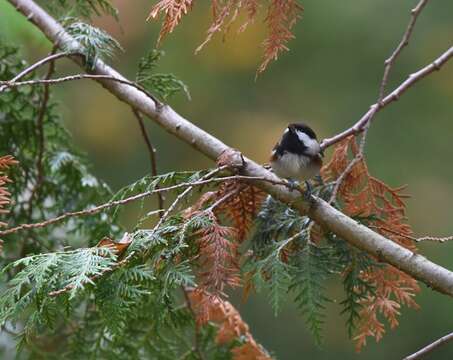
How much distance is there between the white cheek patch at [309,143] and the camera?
2.01 meters

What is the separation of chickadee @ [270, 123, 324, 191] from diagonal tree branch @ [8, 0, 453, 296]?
20 cm

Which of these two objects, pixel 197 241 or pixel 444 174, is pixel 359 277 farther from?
pixel 444 174

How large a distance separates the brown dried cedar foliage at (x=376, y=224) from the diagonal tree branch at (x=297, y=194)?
58 millimetres

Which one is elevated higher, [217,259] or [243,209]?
[243,209]

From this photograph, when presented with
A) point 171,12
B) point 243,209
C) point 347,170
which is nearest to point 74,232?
point 243,209

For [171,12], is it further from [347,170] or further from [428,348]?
[428,348]

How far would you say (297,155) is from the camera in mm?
2002

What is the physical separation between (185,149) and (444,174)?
1.80 meters

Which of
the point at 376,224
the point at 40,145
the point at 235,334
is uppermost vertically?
the point at 40,145

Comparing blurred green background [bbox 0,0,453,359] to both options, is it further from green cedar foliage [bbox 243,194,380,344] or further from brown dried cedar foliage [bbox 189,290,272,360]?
green cedar foliage [bbox 243,194,380,344]

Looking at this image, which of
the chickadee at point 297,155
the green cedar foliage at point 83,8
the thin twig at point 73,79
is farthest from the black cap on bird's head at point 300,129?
the green cedar foliage at point 83,8

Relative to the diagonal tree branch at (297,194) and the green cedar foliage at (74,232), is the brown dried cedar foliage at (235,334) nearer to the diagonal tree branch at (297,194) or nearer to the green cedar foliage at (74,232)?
the green cedar foliage at (74,232)

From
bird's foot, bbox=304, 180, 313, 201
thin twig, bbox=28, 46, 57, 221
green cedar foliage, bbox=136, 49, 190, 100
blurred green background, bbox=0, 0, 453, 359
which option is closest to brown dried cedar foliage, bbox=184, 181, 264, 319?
bird's foot, bbox=304, 180, 313, 201

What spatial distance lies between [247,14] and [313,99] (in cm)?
433
